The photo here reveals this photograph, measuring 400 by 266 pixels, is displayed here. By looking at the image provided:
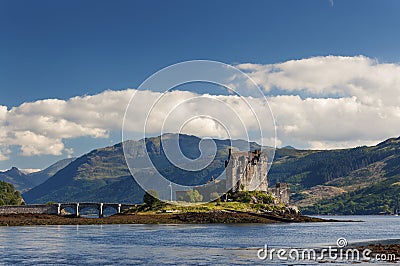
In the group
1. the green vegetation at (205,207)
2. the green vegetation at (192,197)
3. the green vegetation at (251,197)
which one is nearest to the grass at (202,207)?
the green vegetation at (205,207)

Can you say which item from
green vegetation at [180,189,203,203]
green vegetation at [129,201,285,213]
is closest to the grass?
green vegetation at [129,201,285,213]

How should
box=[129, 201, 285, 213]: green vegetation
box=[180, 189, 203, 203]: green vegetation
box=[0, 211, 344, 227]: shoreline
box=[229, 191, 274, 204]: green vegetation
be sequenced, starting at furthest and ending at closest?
box=[229, 191, 274, 204]: green vegetation, box=[180, 189, 203, 203]: green vegetation, box=[129, 201, 285, 213]: green vegetation, box=[0, 211, 344, 227]: shoreline

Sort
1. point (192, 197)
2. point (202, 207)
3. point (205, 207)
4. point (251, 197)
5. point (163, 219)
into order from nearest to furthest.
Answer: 1. point (163, 219)
2. point (205, 207)
3. point (202, 207)
4. point (192, 197)
5. point (251, 197)

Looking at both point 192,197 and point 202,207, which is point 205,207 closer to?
point 202,207

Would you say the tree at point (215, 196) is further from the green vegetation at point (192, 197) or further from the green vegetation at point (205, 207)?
the green vegetation at point (205, 207)

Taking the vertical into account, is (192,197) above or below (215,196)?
below

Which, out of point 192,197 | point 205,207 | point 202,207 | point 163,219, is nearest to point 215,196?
point 192,197

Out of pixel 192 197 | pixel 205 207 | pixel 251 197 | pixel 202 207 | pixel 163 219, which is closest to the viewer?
pixel 163 219

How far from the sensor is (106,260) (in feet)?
206

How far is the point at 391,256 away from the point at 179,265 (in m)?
24.2

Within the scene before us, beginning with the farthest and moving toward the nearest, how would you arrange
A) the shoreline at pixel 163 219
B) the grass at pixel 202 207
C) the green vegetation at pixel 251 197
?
the green vegetation at pixel 251 197 → the grass at pixel 202 207 → the shoreline at pixel 163 219

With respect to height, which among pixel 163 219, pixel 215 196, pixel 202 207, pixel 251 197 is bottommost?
pixel 163 219

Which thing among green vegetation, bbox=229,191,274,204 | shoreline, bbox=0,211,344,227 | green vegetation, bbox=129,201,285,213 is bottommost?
shoreline, bbox=0,211,344,227

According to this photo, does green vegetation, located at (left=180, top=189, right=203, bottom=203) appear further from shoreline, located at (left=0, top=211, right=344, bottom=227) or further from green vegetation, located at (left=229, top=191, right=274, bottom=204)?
shoreline, located at (left=0, top=211, right=344, bottom=227)
